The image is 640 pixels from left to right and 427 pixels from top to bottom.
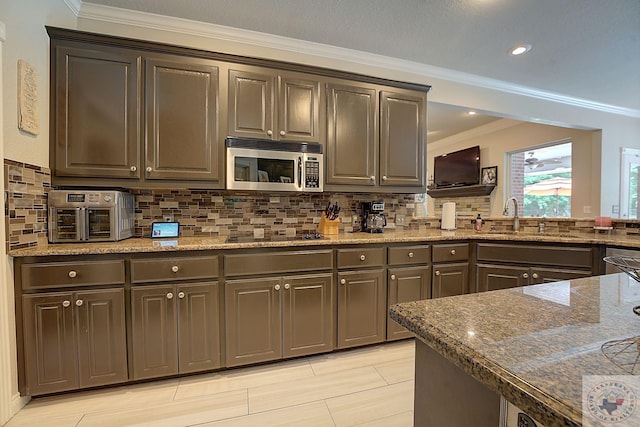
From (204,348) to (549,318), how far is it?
74.5 inches

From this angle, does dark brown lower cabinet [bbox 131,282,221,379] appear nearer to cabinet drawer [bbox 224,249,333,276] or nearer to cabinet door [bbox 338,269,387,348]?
cabinet drawer [bbox 224,249,333,276]

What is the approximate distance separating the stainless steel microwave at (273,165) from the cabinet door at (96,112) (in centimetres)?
68

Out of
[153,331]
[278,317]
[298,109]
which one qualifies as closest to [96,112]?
[298,109]

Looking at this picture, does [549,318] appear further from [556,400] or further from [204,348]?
[204,348]

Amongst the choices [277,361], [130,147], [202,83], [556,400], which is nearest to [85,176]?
[130,147]

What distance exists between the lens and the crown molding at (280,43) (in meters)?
2.07

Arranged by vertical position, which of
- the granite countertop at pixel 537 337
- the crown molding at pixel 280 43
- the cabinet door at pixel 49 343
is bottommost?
the cabinet door at pixel 49 343

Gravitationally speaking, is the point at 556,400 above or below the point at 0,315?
above

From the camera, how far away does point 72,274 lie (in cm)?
161

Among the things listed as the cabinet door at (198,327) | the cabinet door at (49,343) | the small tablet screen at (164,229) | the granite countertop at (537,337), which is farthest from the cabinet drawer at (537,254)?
the cabinet door at (49,343)

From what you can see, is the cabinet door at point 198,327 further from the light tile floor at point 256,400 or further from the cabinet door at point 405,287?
the cabinet door at point 405,287

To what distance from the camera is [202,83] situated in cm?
206

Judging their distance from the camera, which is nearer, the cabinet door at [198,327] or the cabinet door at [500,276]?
the cabinet door at [198,327]

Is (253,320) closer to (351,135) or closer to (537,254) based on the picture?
(351,135)
